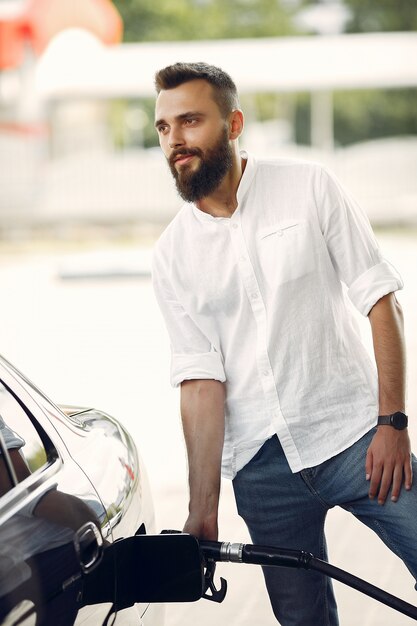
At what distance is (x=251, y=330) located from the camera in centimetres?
297

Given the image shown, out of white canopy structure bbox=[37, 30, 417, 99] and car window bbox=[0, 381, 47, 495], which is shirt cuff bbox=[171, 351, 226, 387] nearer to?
car window bbox=[0, 381, 47, 495]

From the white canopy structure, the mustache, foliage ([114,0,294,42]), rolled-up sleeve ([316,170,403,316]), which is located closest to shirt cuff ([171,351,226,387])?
rolled-up sleeve ([316,170,403,316])

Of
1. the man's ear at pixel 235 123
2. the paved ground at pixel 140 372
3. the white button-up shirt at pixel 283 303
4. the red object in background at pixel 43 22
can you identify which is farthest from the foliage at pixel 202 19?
the white button-up shirt at pixel 283 303

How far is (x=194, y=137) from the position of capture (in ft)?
9.43

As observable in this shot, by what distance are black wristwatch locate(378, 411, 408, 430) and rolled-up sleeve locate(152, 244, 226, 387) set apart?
450 millimetres

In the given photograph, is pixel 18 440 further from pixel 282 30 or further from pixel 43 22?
pixel 282 30

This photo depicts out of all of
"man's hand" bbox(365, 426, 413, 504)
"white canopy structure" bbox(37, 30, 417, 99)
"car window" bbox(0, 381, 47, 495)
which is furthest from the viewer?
"white canopy structure" bbox(37, 30, 417, 99)

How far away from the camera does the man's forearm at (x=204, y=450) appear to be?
9.72 feet

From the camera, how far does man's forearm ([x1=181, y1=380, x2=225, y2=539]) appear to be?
2.96 metres

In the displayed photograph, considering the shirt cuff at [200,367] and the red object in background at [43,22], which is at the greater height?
the red object in background at [43,22]

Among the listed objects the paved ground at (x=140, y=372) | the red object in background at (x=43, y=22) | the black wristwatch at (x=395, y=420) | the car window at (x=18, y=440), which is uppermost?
the red object in background at (x=43, y=22)

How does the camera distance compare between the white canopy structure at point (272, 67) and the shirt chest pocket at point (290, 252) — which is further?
the white canopy structure at point (272, 67)

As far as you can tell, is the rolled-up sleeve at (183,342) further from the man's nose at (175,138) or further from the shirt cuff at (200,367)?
the man's nose at (175,138)

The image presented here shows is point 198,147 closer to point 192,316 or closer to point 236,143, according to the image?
point 236,143
